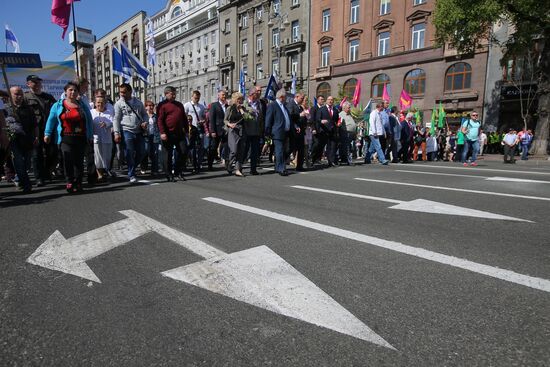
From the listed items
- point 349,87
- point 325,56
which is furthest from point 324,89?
point 349,87

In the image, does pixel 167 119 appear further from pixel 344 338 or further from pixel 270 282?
pixel 344 338

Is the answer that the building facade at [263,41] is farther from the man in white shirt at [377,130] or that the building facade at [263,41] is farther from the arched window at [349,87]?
the man in white shirt at [377,130]

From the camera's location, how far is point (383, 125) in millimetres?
12055

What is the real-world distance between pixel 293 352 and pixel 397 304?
787 mm

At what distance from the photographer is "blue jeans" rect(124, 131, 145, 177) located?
7961 mm

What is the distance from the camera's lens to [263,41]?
4928 centimetres

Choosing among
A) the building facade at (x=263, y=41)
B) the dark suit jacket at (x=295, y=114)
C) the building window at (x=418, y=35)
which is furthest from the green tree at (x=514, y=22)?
the building facade at (x=263, y=41)

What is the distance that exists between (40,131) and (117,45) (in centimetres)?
7653

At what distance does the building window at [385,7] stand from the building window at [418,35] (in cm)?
329

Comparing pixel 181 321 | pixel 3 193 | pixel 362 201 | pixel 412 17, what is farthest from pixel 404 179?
pixel 412 17

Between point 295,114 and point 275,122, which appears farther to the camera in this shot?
point 295,114

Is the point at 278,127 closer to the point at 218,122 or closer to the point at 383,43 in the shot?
the point at 218,122

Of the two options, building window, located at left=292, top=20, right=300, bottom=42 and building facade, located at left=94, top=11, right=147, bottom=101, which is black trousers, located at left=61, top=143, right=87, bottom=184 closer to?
building window, located at left=292, top=20, right=300, bottom=42

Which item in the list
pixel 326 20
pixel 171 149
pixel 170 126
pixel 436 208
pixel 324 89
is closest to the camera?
pixel 436 208
